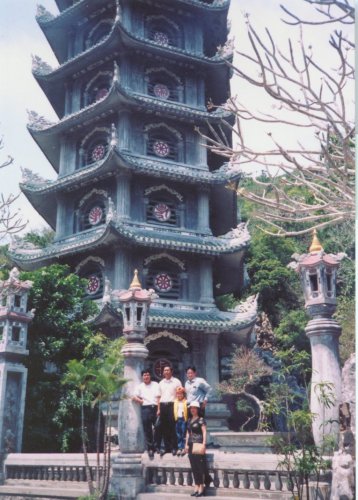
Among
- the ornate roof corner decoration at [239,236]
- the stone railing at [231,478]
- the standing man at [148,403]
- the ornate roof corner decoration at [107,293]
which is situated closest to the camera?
the stone railing at [231,478]

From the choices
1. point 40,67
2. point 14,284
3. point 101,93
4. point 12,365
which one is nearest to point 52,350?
point 12,365

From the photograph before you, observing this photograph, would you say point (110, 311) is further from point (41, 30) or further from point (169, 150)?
point (41, 30)

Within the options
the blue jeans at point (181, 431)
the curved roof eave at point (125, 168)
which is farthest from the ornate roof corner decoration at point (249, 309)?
the blue jeans at point (181, 431)

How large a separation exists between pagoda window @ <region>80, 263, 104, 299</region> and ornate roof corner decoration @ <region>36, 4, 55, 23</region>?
8.48 metres

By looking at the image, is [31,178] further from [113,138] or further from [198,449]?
[198,449]

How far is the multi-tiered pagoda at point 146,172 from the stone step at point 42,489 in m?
5.58

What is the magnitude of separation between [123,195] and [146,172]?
0.95 metres

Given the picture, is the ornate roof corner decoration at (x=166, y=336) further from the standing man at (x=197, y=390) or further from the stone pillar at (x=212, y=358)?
the standing man at (x=197, y=390)

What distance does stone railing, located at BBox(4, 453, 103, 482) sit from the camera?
8.70 metres

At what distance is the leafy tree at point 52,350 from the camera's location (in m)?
12.2

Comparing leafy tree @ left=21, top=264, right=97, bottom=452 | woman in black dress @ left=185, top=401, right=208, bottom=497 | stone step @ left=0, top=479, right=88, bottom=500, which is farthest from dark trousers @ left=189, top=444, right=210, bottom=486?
leafy tree @ left=21, top=264, right=97, bottom=452

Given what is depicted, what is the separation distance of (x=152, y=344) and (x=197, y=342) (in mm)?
1299

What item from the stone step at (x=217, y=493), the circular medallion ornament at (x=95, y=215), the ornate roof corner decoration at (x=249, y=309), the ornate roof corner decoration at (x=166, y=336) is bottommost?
the stone step at (x=217, y=493)

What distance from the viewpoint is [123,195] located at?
16.5 meters
